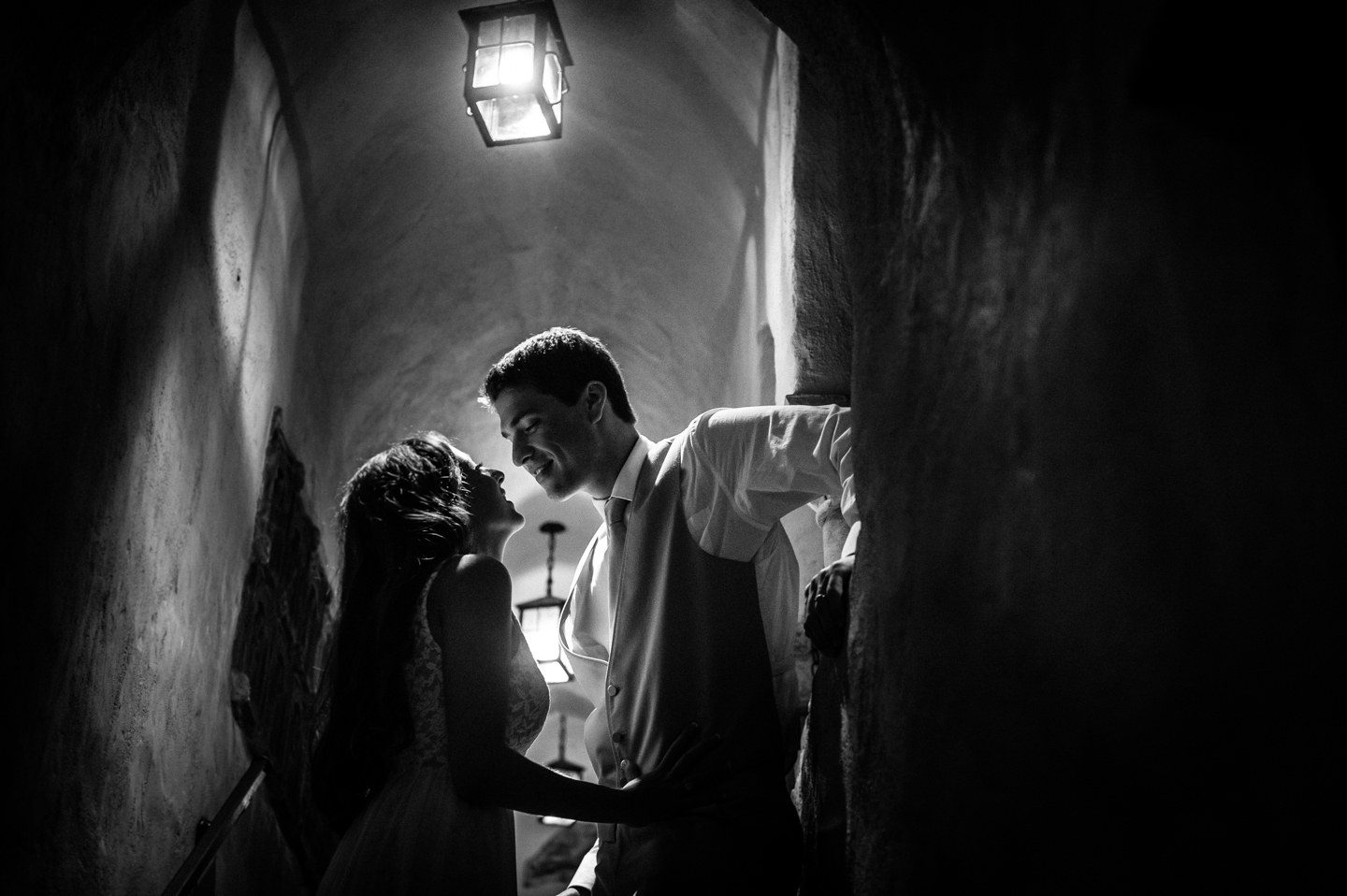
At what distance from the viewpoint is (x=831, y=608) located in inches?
81.2

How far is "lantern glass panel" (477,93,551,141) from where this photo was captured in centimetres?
389

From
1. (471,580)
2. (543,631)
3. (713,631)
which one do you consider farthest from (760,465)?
(543,631)

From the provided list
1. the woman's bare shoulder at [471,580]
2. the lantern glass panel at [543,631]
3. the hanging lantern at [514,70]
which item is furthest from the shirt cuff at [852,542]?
the lantern glass panel at [543,631]

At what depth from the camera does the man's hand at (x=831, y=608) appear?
6.73 feet

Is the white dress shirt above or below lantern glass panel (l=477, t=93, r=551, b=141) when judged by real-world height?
below

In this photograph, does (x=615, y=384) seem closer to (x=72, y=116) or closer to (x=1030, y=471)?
(x=72, y=116)

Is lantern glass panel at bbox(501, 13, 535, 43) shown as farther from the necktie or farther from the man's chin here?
the necktie

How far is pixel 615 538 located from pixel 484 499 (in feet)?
1.05

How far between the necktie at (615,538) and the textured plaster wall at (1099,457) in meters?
1.00

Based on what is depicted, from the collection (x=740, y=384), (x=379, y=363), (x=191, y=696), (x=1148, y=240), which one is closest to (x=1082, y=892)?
(x=1148, y=240)

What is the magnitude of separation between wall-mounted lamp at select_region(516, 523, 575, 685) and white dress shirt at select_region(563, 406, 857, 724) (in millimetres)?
2841

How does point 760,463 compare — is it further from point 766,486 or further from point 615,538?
point 615,538

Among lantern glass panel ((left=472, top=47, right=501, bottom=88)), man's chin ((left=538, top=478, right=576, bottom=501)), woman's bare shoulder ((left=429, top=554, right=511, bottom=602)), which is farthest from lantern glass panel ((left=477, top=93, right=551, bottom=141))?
→ woman's bare shoulder ((left=429, top=554, right=511, bottom=602))

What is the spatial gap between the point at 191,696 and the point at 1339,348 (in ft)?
9.24
